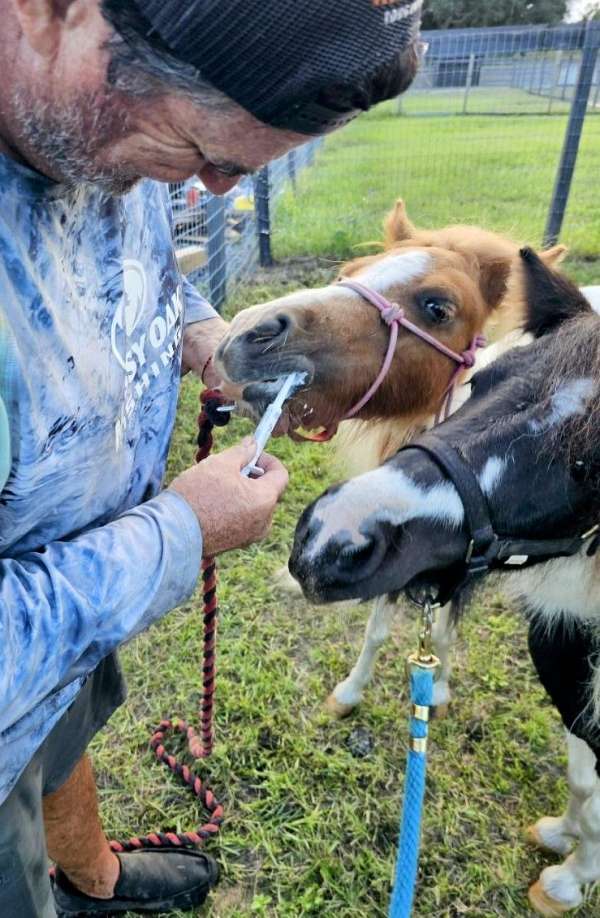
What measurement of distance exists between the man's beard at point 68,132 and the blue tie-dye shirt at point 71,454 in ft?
0.17

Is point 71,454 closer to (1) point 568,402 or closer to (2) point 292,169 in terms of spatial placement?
(1) point 568,402

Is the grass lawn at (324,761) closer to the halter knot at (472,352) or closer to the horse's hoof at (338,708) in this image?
the horse's hoof at (338,708)

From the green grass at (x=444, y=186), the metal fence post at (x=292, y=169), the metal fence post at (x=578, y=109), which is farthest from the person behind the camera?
the metal fence post at (x=292, y=169)

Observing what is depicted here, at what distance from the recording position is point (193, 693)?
285cm

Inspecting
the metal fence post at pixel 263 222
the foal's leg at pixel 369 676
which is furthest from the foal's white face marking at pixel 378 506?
the metal fence post at pixel 263 222

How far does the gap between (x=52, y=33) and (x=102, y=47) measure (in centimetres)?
6

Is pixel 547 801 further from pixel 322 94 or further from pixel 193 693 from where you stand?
pixel 322 94

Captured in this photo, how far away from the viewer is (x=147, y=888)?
212 centimetres

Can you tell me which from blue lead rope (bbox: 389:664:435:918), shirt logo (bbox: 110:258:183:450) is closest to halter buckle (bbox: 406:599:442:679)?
blue lead rope (bbox: 389:664:435:918)

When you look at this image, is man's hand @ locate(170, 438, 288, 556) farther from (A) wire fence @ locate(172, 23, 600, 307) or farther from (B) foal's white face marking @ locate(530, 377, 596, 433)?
(A) wire fence @ locate(172, 23, 600, 307)

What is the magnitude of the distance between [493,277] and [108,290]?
1.70 meters

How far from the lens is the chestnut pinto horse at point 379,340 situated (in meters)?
1.97

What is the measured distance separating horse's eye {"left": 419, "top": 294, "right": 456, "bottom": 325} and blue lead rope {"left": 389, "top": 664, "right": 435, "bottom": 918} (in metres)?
1.29

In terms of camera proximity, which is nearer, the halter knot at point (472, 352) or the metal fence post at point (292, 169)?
the halter knot at point (472, 352)
